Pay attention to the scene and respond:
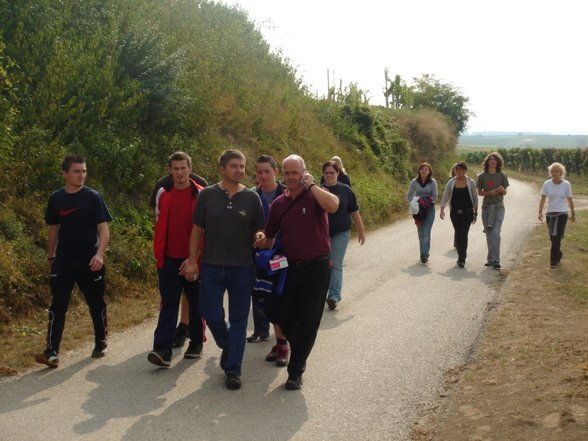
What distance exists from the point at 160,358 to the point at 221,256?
120 centimetres

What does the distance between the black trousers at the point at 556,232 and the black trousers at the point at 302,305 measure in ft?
24.3

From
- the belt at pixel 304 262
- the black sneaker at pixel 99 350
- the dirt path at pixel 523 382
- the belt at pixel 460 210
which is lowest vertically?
the dirt path at pixel 523 382

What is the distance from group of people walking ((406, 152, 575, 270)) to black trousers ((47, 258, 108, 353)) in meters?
7.32

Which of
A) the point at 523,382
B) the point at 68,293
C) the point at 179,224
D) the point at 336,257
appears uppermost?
the point at 179,224

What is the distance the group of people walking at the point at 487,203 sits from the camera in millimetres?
12336

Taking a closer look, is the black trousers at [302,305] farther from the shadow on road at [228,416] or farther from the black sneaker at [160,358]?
the black sneaker at [160,358]

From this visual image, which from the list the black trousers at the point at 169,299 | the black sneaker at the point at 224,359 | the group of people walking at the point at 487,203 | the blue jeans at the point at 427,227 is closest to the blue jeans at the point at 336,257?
the black trousers at the point at 169,299

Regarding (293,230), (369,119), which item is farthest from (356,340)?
(369,119)

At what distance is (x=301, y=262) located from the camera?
604 centimetres

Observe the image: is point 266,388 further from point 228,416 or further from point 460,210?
point 460,210

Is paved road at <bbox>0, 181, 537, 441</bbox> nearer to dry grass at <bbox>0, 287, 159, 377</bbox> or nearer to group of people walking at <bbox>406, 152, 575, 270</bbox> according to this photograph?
dry grass at <bbox>0, 287, 159, 377</bbox>

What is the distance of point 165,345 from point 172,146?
26.2 feet

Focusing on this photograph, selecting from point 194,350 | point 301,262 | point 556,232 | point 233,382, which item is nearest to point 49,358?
point 194,350

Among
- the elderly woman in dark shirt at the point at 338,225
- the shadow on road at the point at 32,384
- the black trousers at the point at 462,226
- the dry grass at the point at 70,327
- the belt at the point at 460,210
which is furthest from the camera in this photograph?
the belt at the point at 460,210
